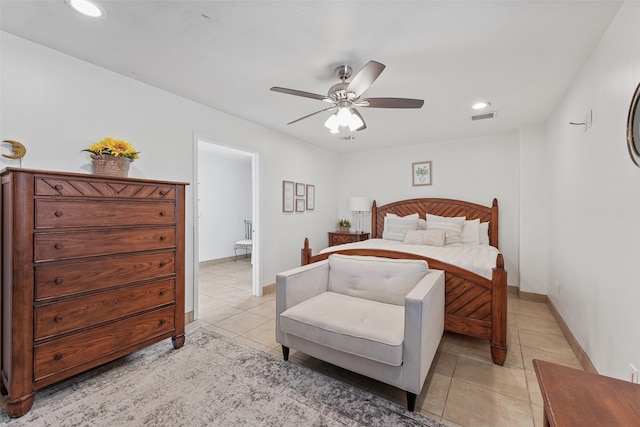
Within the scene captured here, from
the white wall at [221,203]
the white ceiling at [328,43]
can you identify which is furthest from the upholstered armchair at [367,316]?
the white wall at [221,203]

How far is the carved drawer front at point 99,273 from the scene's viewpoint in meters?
1.77

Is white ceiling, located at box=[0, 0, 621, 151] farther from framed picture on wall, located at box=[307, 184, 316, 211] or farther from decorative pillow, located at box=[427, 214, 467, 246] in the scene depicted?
framed picture on wall, located at box=[307, 184, 316, 211]

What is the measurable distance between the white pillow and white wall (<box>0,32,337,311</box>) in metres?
1.77

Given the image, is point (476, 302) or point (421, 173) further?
point (421, 173)

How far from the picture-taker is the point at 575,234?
246 cm

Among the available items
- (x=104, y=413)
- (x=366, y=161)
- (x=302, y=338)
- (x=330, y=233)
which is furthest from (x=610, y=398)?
(x=366, y=161)

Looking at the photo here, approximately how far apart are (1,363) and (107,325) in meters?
0.67

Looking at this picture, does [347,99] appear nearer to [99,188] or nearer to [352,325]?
[352,325]

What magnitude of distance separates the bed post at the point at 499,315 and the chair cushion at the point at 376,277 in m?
0.55

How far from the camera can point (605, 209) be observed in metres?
1.84

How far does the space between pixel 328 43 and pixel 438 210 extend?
3.53 meters

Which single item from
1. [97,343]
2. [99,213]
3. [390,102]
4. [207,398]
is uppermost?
[390,102]

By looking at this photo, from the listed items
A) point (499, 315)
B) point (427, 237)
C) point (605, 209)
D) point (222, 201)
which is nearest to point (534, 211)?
point (427, 237)

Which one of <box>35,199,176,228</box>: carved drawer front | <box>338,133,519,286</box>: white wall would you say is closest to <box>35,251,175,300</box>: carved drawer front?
<box>35,199,176,228</box>: carved drawer front
